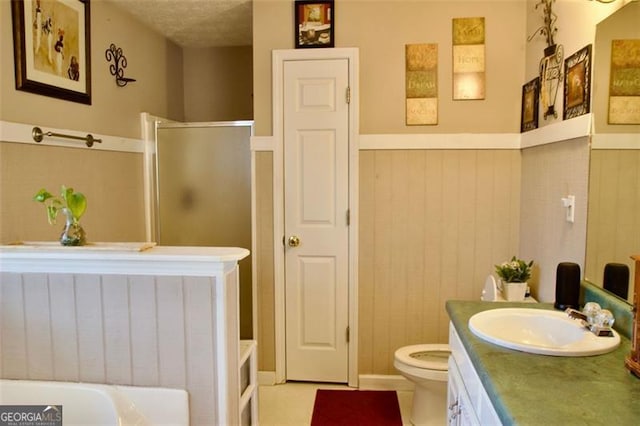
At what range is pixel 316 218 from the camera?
2.82 meters

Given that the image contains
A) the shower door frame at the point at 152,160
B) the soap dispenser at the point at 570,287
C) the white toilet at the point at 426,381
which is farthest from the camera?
the shower door frame at the point at 152,160


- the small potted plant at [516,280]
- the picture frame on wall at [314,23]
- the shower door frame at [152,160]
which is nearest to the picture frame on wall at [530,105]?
the small potted plant at [516,280]

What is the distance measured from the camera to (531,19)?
99.3 inches

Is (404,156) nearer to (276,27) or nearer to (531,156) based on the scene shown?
(531,156)

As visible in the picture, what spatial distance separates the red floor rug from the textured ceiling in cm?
250

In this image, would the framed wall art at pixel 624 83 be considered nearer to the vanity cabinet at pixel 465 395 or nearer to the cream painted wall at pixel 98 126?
the vanity cabinet at pixel 465 395

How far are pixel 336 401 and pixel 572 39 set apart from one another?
2.28 metres

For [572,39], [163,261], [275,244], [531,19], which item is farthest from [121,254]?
[531,19]

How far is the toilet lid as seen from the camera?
7.54 feet

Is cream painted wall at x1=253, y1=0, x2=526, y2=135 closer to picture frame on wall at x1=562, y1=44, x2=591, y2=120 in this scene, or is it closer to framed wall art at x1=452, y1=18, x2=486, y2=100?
framed wall art at x1=452, y1=18, x2=486, y2=100

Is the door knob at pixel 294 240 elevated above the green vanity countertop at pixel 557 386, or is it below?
above

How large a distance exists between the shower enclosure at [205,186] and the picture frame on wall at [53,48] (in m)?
0.77

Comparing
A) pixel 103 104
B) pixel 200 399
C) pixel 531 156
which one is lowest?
pixel 200 399

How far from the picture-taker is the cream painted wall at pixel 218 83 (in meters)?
3.66
